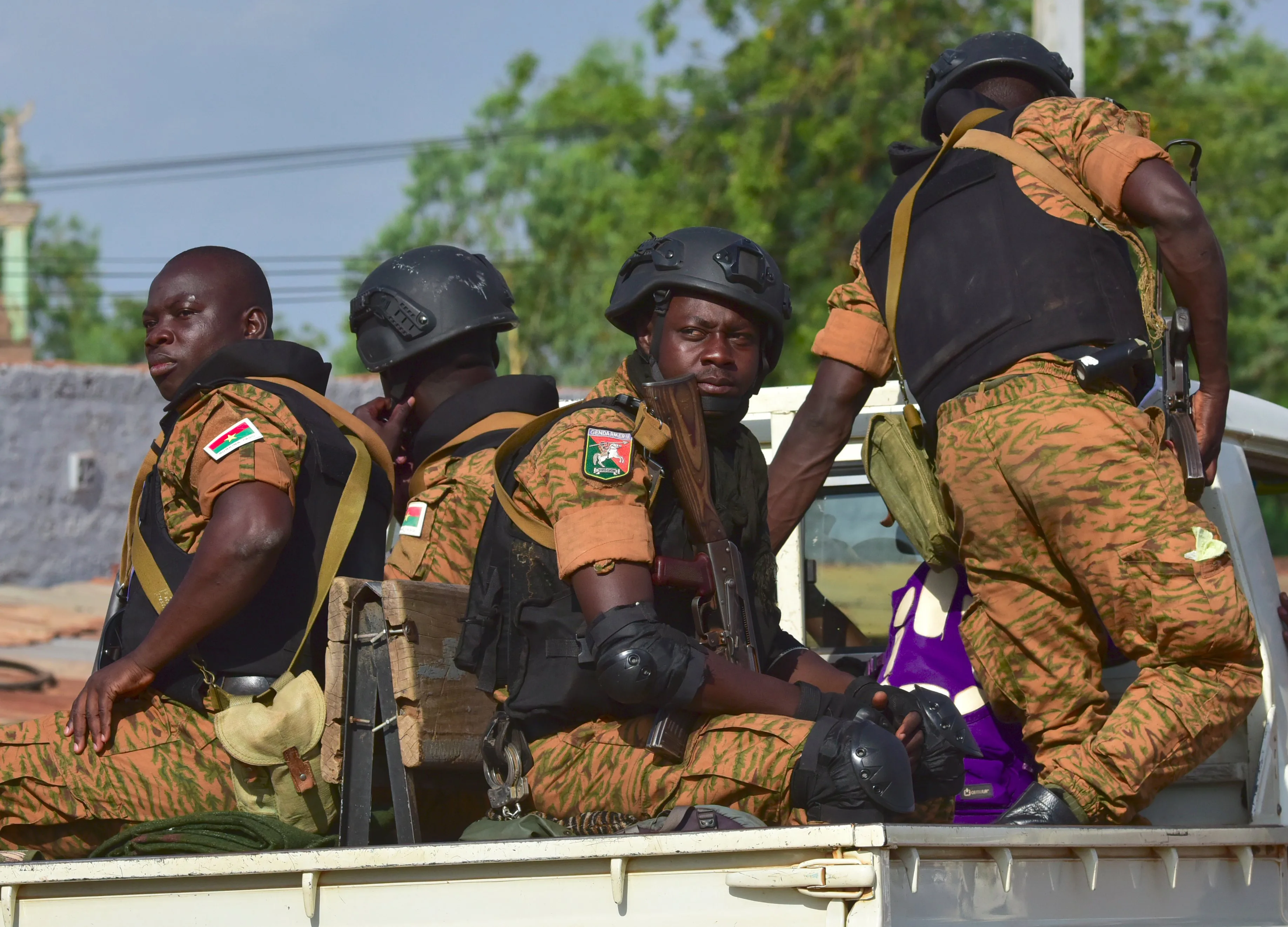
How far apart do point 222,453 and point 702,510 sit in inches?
38.6

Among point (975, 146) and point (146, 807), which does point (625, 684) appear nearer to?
point (146, 807)

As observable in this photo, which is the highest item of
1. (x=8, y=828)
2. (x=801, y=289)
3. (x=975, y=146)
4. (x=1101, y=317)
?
(x=801, y=289)

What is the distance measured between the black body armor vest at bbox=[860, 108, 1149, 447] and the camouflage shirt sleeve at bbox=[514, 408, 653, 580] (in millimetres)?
885

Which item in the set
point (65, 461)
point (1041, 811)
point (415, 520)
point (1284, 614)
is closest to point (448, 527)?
point (415, 520)

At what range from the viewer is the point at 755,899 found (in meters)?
2.37

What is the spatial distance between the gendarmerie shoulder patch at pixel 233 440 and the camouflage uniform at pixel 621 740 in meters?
0.59

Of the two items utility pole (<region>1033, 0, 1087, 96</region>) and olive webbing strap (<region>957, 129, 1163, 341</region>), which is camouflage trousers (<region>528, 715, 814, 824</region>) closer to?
olive webbing strap (<region>957, 129, 1163, 341</region>)

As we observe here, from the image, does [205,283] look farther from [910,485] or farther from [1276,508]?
[1276,508]

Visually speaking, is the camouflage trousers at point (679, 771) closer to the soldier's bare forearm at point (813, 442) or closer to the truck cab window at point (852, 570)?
the soldier's bare forearm at point (813, 442)

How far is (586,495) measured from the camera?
3.02 metres

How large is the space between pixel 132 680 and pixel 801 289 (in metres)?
13.9

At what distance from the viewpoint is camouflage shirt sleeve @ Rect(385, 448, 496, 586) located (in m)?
3.76

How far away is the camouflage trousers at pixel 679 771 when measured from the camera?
296cm

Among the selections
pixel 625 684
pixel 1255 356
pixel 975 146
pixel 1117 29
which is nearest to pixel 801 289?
pixel 1117 29
